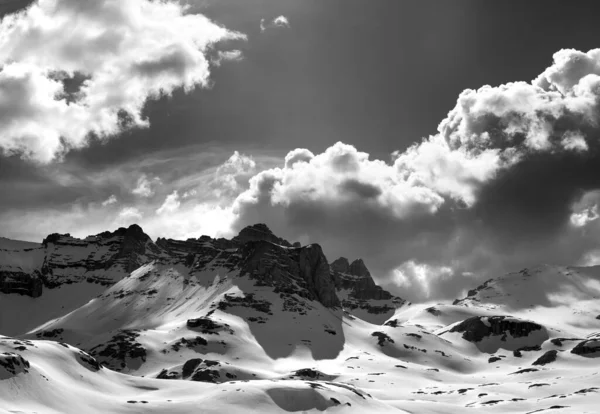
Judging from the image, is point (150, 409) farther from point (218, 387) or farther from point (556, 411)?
point (556, 411)

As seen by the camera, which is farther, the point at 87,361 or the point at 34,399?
the point at 87,361

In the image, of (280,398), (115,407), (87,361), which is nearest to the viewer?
(115,407)

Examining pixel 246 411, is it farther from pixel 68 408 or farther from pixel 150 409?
pixel 68 408

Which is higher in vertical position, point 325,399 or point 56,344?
point 56,344

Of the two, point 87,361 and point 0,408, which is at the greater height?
point 87,361

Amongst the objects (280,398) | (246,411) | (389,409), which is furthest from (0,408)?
(389,409)

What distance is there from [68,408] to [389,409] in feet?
257

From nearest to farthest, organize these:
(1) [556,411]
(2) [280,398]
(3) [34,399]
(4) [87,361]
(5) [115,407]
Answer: (3) [34,399] < (5) [115,407] < (2) [280,398] < (4) [87,361] < (1) [556,411]

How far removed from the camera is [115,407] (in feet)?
477

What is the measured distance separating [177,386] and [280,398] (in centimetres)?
2983

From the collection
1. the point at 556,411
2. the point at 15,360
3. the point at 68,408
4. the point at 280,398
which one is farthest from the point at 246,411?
the point at 556,411

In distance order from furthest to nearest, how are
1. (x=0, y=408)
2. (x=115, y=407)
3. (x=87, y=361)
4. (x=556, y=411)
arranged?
(x=556, y=411), (x=87, y=361), (x=115, y=407), (x=0, y=408)

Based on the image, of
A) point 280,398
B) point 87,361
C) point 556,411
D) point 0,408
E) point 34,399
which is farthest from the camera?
point 556,411

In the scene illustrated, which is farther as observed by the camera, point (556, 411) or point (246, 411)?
point (556, 411)
